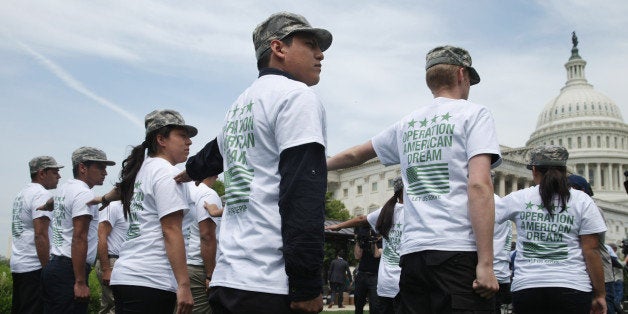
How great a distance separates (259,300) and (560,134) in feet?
436

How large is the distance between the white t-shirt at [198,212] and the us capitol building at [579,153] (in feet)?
279

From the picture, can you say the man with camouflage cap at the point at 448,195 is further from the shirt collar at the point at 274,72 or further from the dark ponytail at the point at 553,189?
the dark ponytail at the point at 553,189

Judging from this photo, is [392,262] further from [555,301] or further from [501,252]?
[555,301]

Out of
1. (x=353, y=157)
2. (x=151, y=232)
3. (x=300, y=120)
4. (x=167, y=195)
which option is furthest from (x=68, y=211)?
(x=300, y=120)

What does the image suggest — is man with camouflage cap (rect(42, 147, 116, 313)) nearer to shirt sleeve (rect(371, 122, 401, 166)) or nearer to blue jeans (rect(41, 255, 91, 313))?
blue jeans (rect(41, 255, 91, 313))

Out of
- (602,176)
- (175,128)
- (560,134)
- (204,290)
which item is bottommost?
(204,290)

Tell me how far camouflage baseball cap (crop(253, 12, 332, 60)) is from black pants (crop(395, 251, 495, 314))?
1.43 meters

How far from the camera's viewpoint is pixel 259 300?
10.3ft

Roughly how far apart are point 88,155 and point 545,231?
4.93 m

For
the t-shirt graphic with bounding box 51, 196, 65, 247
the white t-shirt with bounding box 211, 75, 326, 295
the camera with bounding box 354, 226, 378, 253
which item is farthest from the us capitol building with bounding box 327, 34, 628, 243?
the white t-shirt with bounding box 211, 75, 326, 295

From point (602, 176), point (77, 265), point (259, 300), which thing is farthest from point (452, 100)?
point (602, 176)

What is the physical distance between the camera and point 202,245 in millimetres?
7336

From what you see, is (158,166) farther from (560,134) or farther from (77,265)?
(560,134)

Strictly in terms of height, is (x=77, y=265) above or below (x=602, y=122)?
below
